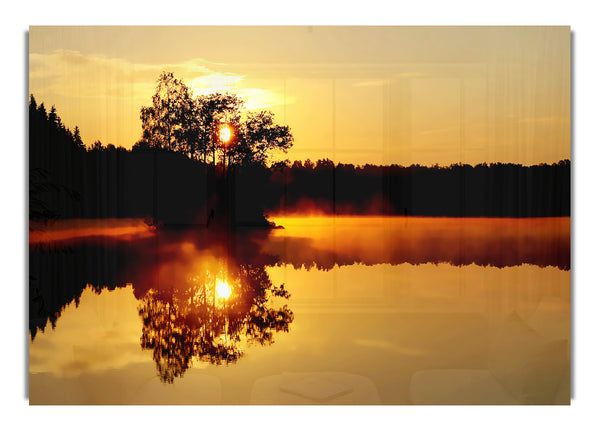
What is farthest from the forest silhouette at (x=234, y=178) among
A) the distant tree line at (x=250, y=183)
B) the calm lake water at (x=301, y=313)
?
the calm lake water at (x=301, y=313)

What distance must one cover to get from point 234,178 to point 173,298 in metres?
1.06

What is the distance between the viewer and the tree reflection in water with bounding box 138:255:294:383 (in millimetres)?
4516

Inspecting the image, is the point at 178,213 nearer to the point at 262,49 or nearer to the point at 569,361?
the point at 262,49

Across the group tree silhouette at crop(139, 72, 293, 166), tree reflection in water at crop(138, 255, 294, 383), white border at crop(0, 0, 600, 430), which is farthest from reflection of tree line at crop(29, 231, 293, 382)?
tree silhouette at crop(139, 72, 293, 166)

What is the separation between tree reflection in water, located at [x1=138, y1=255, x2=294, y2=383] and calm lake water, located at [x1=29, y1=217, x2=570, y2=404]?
1 cm

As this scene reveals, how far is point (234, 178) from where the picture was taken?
4.53 meters

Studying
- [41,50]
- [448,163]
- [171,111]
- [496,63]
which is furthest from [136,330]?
[496,63]

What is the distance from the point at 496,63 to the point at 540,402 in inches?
107

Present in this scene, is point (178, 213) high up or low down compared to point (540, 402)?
up

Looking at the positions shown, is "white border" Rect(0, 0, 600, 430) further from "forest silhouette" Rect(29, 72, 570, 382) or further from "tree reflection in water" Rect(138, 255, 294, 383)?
"tree reflection in water" Rect(138, 255, 294, 383)

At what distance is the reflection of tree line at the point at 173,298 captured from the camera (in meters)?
4.50
